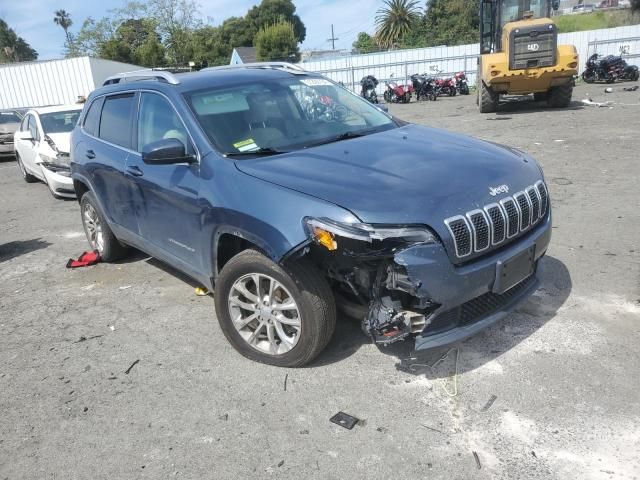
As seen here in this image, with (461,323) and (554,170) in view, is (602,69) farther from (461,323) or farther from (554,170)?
(461,323)

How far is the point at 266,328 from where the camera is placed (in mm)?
3473

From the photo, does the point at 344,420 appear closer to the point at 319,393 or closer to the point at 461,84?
the point at 319,393

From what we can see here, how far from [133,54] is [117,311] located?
45.5 metres

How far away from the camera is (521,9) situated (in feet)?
52.2

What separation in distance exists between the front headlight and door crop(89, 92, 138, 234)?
234cm

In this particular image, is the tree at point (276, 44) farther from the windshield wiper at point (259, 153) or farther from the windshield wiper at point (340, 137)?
the windshield wiper at point (259, 153)

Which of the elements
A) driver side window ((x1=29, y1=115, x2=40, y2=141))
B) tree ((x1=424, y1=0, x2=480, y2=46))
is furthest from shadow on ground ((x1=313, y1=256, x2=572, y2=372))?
tree ((x1=424, y1=0, x2=480, y2=46))

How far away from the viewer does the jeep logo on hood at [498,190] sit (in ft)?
10.4

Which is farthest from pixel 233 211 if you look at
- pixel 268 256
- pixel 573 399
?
pixel 573 399

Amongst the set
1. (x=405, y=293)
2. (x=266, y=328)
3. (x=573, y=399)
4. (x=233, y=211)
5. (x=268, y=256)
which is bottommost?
(x=573, y=399)

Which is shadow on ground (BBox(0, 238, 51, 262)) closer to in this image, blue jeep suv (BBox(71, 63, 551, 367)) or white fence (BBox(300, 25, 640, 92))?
blue jeep suv (BBox(71, 63, 551, 367))

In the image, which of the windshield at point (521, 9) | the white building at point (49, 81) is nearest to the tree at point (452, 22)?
the white building at point (49, 81)

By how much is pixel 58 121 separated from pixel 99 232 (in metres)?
5.82

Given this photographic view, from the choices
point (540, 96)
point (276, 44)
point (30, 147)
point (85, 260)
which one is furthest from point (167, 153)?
point (276, 44)
